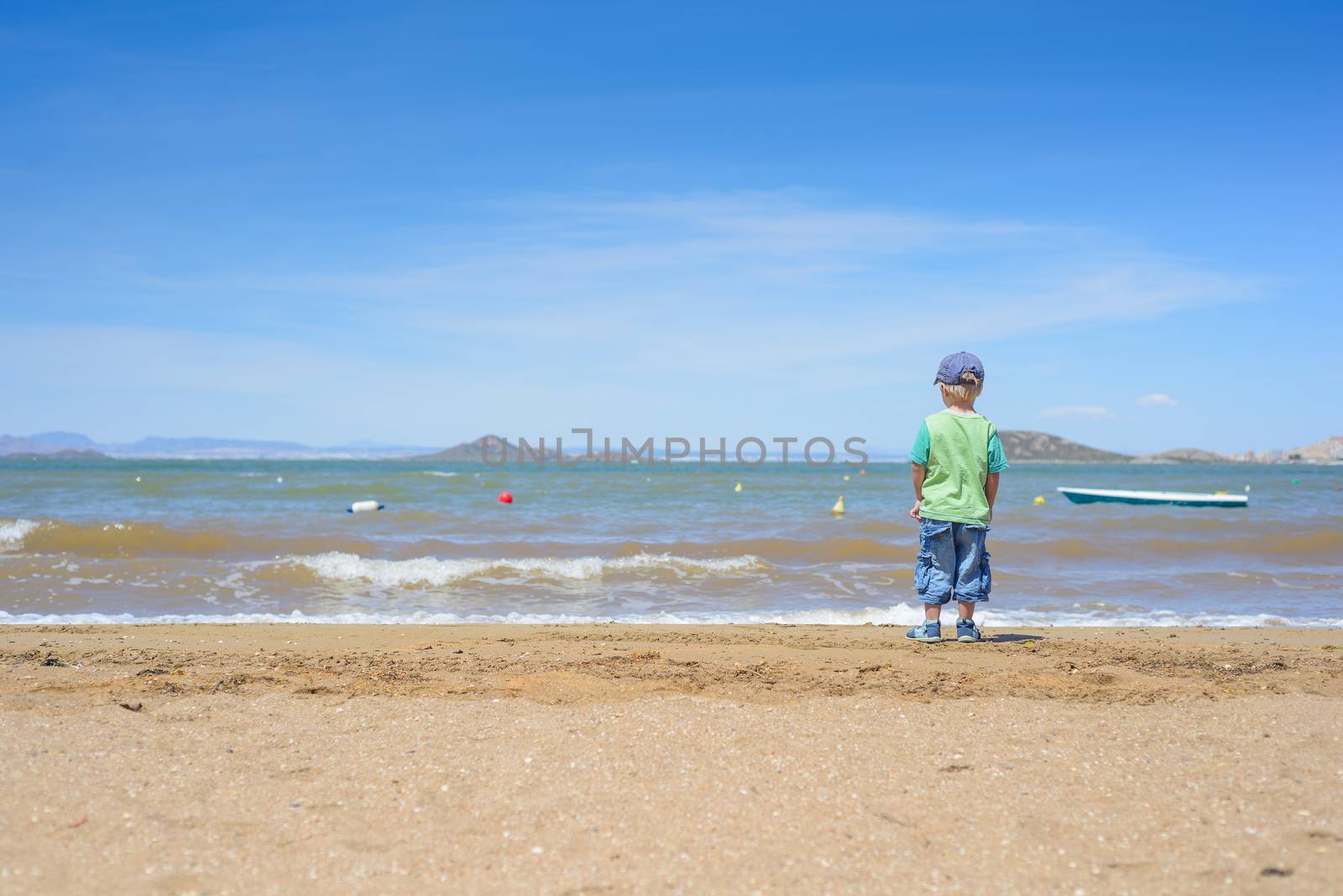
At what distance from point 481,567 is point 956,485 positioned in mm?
8122

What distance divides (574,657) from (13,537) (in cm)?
1425

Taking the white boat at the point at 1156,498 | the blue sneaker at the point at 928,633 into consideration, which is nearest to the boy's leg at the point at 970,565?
the blue sneaker at the point at 928,633

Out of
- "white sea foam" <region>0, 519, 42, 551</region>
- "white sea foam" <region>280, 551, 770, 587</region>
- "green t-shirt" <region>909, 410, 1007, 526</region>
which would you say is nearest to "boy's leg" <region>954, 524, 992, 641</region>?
"green t-shirt" <region>909, 410, 1007, 526</region>

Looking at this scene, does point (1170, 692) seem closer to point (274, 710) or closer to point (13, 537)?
point (274, 710)

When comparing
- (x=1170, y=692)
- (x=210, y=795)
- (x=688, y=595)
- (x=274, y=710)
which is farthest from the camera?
(x=688, y=595)

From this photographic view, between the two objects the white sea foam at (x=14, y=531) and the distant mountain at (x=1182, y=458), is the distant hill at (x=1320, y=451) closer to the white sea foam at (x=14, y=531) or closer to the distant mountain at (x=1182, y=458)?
the distant mountain at (x=1182, y=458)

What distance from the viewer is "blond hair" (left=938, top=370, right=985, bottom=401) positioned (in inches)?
236

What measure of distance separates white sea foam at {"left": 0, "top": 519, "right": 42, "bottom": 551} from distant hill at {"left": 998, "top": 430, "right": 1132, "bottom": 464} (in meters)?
107

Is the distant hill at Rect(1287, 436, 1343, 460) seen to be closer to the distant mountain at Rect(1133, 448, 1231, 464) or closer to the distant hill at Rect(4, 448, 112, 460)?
the distant mountain at Rect(1133, 448, 1231, 464)

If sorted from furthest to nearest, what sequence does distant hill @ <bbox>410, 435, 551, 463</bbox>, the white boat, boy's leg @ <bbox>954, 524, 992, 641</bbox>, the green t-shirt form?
distant hill @ <bbox>410, 435, 551, 463</bbox> → the white boat → boy's leg @ <bbox>954, 524, 992, 641</bbox> → the green t-shirt

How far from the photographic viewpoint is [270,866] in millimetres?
2785

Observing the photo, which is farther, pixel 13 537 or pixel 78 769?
pixel 13 537

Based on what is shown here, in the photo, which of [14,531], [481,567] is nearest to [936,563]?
[481,567]

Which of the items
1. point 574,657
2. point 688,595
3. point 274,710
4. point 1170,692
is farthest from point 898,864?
point 688,595
